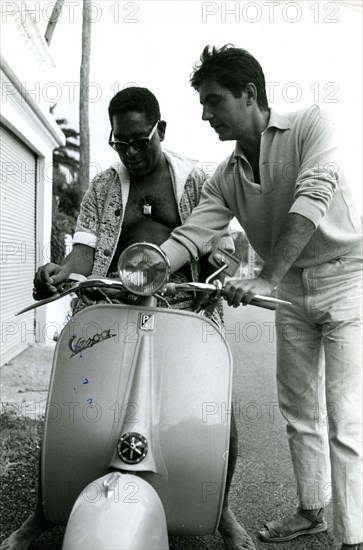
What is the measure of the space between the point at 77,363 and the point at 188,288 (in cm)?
48

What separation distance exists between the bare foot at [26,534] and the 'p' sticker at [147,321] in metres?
0.91

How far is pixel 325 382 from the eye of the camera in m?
2.60

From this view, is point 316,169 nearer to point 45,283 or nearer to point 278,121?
point 278,121

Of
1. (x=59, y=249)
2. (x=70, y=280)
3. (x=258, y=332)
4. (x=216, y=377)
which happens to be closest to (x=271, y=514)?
(x=216, y=377)

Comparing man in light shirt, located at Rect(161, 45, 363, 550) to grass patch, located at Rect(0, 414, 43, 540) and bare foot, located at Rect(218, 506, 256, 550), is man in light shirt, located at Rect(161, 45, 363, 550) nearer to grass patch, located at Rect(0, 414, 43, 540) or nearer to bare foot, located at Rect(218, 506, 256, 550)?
bare foot, located at Rect(218, 506, 256, 550)

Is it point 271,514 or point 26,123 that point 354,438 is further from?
point 26,123

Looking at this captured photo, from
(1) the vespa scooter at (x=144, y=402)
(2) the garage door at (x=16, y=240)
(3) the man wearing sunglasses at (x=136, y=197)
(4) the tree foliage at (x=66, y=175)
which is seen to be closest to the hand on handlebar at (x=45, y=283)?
(1) the vespa scooter at (x=144, y=402)

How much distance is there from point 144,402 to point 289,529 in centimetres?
124

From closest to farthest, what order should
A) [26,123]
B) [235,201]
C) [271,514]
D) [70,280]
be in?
[70,280], [235,201], [271,514], [26,123]

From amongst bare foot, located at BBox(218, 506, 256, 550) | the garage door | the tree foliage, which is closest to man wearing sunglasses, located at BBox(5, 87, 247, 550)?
bare foot, located at BBox(218, 506, 256, 550)

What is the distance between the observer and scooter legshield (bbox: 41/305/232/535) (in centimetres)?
197

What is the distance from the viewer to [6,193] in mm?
7348

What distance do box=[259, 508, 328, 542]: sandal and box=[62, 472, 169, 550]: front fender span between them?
1139 mm

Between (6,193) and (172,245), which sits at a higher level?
(6,193)
